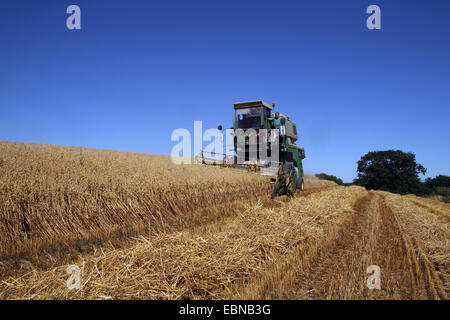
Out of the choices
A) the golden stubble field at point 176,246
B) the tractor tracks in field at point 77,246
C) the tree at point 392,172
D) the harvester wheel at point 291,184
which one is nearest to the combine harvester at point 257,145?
the harvester wheel at point 291,184

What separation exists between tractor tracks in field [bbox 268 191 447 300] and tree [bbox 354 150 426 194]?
114ft

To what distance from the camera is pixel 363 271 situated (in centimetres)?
299

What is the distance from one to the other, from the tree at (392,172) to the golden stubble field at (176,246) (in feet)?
105

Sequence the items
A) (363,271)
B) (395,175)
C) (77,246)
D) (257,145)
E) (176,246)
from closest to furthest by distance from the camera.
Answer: (363,271)
(176,246)
(77,246)
(257,145)
(395,175)

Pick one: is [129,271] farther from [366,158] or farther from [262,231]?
[366,158]

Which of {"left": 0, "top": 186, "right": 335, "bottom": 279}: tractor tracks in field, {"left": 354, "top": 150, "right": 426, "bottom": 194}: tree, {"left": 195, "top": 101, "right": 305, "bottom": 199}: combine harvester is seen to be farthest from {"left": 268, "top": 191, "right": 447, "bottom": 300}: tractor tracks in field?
{"left": 354, "top": 150, "right": 426, "bottom": 194}: tree

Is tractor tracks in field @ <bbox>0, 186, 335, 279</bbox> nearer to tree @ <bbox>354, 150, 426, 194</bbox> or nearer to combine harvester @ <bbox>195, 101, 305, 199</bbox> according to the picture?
combine harvester @ <bbox>195, 101, 305, 199</bbox>

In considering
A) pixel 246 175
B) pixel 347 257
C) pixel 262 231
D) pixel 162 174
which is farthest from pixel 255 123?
pixel 347 257

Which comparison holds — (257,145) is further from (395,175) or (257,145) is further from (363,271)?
(395,175)

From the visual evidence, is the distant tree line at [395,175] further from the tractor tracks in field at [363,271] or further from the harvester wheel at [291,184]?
the tractor tracks in field at [363,271]

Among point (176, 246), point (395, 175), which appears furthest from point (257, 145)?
point (395, 175)

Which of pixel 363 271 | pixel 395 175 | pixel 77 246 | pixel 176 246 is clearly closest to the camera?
pixel 363 271

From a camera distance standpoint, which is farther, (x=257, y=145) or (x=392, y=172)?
(x=392, y=172)

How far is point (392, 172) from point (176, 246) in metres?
39.5
